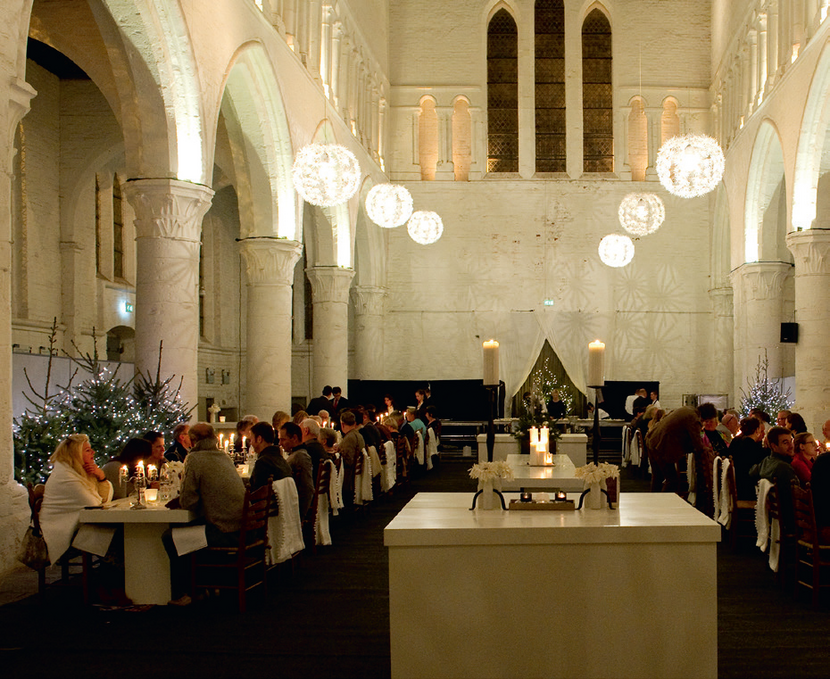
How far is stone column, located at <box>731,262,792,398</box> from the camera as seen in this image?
1875 cm

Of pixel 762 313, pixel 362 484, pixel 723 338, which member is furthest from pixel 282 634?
pixel 723 338

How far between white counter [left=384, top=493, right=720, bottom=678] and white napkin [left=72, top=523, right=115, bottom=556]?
284cm

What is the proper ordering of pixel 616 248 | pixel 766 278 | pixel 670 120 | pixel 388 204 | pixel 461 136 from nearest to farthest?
1. pixel 388 204
2. pixel 766 278
3. pixel 616 248
4. pixel 670 120
5. pixel 461 136

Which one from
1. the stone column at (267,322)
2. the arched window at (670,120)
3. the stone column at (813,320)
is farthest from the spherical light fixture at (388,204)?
the arched window at (670,120)

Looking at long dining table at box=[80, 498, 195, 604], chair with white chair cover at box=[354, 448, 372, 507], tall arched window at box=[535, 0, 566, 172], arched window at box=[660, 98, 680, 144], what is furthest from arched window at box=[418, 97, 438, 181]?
long dining table at box=[80, 498, 195, 604]

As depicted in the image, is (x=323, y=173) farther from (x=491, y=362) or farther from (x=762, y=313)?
(x=762, y=313)

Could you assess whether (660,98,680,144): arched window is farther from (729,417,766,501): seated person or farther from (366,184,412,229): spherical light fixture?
(729,417,766,501): seated person

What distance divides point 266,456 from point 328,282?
490 inches

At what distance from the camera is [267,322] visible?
14.5 meters

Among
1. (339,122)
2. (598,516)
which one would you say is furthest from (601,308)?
(598,516)

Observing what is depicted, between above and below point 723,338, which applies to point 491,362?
below

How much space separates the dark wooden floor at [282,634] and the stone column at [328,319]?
1211cm

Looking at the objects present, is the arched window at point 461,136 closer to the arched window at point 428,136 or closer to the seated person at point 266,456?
the arched window at point 428,136

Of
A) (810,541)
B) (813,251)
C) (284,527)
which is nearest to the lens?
(810,541)
